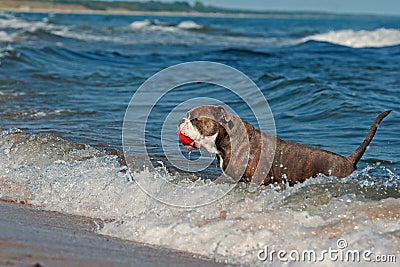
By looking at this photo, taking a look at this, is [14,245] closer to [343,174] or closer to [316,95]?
[343,174]

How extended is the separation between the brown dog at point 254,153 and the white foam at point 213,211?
0.60ft

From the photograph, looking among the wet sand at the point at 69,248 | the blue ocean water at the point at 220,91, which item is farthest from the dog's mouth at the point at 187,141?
the blue ocean water at the point at 220,91

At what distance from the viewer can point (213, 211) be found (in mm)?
6219

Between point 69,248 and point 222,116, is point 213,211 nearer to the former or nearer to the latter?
point 222,116

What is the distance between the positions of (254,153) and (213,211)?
1060 mm

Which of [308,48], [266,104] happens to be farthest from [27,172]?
[308,48]

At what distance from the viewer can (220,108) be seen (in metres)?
7.07

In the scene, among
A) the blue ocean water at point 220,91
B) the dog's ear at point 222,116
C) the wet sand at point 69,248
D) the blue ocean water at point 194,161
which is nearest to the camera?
the wet sand at point 69,248

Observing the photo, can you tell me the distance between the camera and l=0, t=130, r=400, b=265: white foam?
211 inches

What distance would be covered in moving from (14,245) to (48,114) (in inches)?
281

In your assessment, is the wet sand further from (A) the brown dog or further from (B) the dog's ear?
(B) the dog's ear

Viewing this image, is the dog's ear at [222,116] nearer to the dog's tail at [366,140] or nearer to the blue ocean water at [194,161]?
the blue ocean water at [194,161]

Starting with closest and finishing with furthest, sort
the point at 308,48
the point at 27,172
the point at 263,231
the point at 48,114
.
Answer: the point at 263,231
the point at 27,172
the point at 48,114
the point at 308,48

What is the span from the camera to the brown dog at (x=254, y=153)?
6.98 metres
